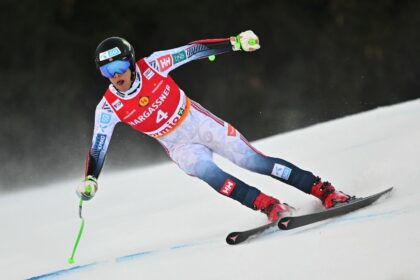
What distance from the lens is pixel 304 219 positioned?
4.48m

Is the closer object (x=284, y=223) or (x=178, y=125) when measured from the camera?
(x=284, y=223)

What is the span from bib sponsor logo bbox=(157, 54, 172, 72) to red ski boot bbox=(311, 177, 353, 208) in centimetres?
125

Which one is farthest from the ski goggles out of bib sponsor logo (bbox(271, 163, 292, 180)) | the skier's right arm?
bib sponsor logo (bbox(271, 163, 292, 180))

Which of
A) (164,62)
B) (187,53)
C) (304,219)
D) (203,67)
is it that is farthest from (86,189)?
(203,67)

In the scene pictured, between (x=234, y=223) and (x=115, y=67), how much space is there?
1722 mm

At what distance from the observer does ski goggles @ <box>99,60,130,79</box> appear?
14.8 ft

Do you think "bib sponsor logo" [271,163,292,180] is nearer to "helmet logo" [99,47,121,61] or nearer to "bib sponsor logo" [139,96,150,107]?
"bib sponsor logo" [139,96,150,107]

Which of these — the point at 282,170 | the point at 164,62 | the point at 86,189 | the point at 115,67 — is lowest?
the point at 86,189

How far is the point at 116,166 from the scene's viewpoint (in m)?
9.00

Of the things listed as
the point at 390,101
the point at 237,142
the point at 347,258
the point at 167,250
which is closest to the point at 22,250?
the point at 167,250

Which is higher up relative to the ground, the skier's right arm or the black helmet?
the black helmet

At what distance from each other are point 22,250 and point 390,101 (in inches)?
235

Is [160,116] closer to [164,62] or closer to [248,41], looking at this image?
[164,62]

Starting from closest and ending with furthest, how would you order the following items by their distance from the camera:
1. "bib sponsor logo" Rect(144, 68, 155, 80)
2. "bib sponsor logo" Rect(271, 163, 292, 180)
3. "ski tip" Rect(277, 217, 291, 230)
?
"ski tip" Rect(277, 217, 291, 230)
"bib sponsor logo" Rect(144, 68, 155, 80)
"bib sponsor logo" Rect(271, 163, 292, 180)
